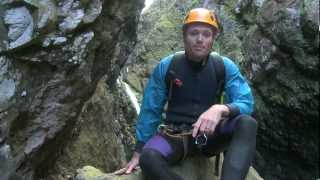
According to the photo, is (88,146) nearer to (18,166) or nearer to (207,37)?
(18,166)

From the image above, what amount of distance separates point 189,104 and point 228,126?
570mm

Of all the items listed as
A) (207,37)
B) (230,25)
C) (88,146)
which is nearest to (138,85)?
(230,25)

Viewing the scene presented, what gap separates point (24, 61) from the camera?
231 inches

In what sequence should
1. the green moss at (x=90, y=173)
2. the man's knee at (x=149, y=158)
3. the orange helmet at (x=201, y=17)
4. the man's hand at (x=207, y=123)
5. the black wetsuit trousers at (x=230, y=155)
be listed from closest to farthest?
the black wetsuit trousers at (x=230, y=155) < the man's hand at (x=207, y=123) < the man's knee at (x=149, y=158) < the orange helmet at (x=201, y=17) < the green moss at (x=90, y=173)

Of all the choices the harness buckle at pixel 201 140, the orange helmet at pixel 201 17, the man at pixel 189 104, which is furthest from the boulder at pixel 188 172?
the orange helmet at pixel 201 17

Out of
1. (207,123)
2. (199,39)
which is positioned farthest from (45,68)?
(207,123)

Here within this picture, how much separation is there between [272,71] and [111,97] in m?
5.01

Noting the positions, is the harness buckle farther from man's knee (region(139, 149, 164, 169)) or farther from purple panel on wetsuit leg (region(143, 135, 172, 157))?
man's knee (region(139, 149, 164, 169))

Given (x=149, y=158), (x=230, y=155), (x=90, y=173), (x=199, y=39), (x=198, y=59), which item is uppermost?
(x=199, y=39)

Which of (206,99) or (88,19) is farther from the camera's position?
(88,19)

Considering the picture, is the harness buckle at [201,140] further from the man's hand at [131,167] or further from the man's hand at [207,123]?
the man's hand at [131,167]

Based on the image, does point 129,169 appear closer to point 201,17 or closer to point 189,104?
point 189,104

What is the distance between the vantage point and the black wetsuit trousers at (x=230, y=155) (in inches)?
183

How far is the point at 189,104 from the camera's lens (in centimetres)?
545
